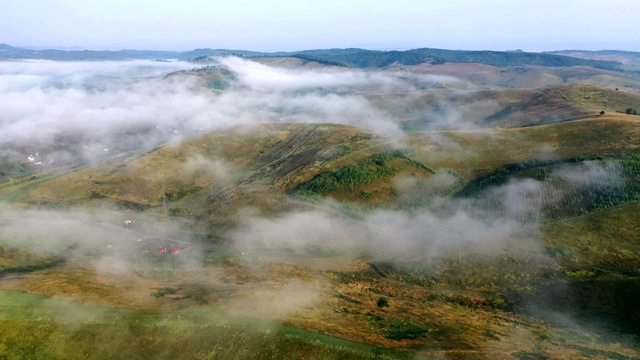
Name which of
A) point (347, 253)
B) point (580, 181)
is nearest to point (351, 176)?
point (347, 253)

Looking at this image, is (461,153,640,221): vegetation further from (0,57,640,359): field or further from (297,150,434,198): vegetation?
(297,150,434,198): vegetation

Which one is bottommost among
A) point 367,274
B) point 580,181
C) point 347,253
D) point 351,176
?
point 367,274

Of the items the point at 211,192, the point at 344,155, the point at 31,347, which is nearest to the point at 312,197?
the point at 344,155

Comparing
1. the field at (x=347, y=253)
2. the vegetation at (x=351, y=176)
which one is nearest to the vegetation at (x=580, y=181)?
the field at (x=347, y=253)

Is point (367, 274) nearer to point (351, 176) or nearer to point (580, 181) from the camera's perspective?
point (351, 176)

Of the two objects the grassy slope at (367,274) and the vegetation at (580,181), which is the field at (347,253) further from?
the vegetation at (580,181)

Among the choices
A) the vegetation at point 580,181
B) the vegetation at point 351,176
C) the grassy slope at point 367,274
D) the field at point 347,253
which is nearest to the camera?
the field at point 347,253

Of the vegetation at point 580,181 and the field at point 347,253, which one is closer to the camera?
the field at point 347,253

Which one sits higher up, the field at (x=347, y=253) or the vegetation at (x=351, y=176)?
the vegetation at (x=351, y=176)

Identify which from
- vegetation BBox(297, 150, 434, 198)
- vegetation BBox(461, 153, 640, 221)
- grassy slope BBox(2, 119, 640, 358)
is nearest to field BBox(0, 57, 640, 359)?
grassy slope BBox(2, 119, 640, 358)

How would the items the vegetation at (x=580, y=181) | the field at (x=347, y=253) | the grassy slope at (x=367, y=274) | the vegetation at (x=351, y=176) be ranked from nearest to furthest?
the field at (x=347, y=253), the grassy slope at (x=367, y=274), the vegetation at (x=580, y=181), the vegetation at (x=351, y=176)

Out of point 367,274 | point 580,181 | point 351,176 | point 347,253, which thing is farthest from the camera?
point 351,176

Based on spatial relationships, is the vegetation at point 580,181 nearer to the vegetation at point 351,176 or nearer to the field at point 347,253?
the field at point 347,253
